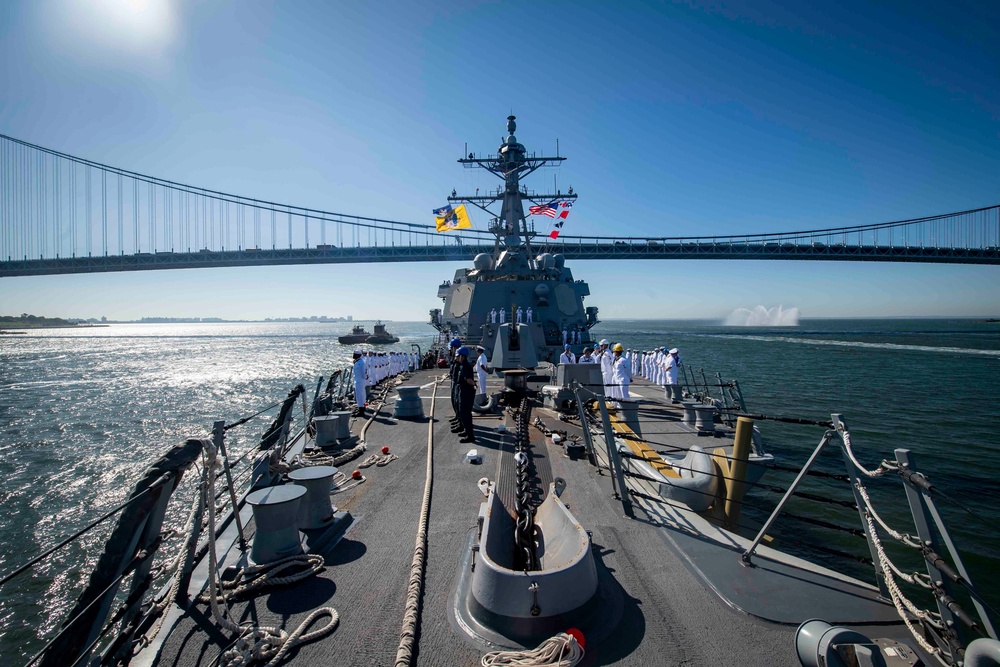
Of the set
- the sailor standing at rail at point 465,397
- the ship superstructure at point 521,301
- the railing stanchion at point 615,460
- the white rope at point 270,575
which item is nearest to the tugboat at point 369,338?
the ship superstructure at point 521,301

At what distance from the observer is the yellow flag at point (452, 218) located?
23.4 m

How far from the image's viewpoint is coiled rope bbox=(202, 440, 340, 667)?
89.0 inches

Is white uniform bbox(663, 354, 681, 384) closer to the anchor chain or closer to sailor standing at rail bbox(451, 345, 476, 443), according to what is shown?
sailor standing at rail bbox(451, 345, 476, 443)

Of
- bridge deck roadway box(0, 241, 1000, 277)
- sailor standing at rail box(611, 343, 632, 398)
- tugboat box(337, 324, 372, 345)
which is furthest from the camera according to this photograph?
tugboat box(337, 324, 372, 345)

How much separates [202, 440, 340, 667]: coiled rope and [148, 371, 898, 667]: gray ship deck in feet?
0.17

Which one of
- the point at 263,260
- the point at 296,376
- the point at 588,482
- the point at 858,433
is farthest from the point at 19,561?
the point at 263,260

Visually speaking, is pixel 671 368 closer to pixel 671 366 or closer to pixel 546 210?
pixel 671 366

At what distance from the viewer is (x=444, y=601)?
8.85ft

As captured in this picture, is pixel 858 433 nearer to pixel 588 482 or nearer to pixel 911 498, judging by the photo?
pixel 588 482

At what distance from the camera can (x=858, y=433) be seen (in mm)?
12680

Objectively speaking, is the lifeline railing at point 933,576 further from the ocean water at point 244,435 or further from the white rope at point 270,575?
the white rope at point 270,575

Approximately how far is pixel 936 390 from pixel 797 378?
508 centimetres

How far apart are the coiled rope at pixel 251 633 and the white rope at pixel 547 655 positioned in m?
0.92

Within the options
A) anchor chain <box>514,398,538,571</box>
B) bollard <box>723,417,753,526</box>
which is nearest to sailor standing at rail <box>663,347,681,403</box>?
bollard <box>723,417,753,526</box>
